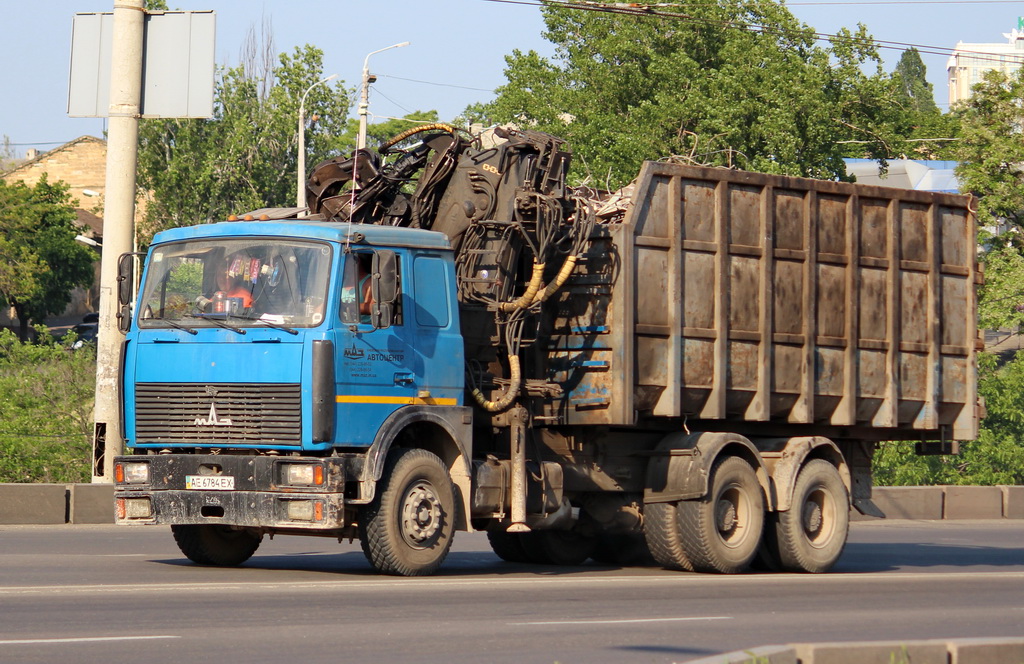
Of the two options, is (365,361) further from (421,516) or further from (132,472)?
(132,472)

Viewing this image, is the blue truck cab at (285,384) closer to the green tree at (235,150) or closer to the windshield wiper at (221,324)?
the windshield wiper at (221,324)

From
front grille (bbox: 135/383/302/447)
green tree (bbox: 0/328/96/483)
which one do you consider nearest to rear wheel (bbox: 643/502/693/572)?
front grille (bbox: 135/383/302/447)

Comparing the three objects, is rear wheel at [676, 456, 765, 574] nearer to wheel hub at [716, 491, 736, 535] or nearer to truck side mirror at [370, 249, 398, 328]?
wheel hub at [716, 491, 736, 535]

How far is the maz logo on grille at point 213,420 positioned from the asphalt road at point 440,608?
3.97 ft

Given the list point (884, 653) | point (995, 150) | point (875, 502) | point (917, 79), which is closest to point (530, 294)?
point (884, 653)

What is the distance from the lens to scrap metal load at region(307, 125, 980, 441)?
1320 cm

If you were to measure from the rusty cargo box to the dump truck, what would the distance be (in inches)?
1.0

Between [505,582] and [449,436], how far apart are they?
1.31 metres

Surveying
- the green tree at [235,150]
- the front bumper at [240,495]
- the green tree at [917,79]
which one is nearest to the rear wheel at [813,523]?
the front bumper at [240,495]

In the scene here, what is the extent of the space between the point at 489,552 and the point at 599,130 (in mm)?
30136

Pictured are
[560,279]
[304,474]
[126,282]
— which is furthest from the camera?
[560,279]

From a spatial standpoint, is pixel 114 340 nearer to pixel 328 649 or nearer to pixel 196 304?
pixel 196 304

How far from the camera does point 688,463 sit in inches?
A: 539

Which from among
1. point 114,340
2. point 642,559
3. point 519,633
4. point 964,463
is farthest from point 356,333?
point 964,463
